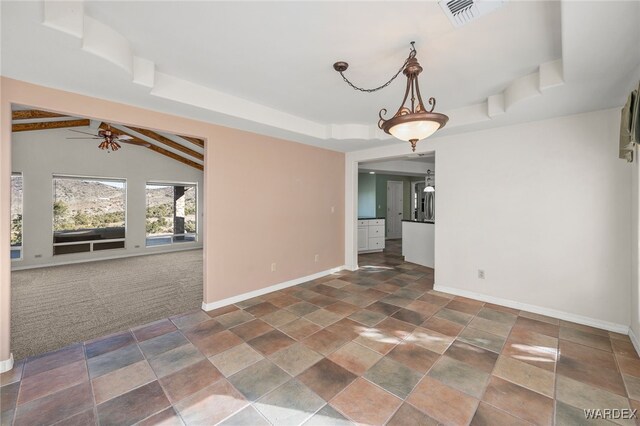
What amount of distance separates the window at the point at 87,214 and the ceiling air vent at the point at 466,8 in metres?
8.68

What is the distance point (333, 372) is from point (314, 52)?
2.82 m

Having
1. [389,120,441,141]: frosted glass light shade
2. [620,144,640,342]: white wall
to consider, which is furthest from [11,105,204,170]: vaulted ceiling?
[620,144,640,342]: white wall

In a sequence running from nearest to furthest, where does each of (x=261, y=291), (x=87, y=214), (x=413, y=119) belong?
(x=413, y=119) → (x=261, y=291) → (x=87, y=214)

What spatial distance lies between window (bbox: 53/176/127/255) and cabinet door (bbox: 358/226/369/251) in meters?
6.85

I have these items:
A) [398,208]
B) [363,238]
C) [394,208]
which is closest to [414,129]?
[363,238]

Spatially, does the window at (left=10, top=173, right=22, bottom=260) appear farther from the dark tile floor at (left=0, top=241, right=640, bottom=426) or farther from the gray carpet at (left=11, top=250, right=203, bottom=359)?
the dark tile floor at (left=0, top=241, right=640, bottom=426)

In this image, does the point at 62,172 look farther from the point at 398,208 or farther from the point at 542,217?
the point at 398,208

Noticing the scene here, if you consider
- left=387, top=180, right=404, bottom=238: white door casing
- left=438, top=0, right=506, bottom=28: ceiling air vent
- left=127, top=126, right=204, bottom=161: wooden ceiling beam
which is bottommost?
Result: left=387, top=180, right=404, bottom=238: white door casing

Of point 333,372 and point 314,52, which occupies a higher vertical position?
point 314,52

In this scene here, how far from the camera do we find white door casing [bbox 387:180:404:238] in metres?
10.2

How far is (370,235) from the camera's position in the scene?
758cm

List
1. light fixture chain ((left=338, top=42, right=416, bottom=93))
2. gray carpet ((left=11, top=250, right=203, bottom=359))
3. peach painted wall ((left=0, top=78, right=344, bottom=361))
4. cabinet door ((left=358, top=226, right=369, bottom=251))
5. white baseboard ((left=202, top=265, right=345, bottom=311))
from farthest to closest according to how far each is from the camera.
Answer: cabinet door ((left=358, top=226, right=369, bottom=251))
white baseboard ((left=202, top=265, right=345, bottom=311))
gray carpet ((left=11, top=250, right=203, bottom=359))
peach painted wall ((left=0, top=78, right=344, bottom=361))
light fixture chain ((left=338, top=42, right=416, bottom=93))

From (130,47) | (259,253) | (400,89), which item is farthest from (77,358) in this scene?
(400,89)

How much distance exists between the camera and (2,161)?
2205 millimetres
